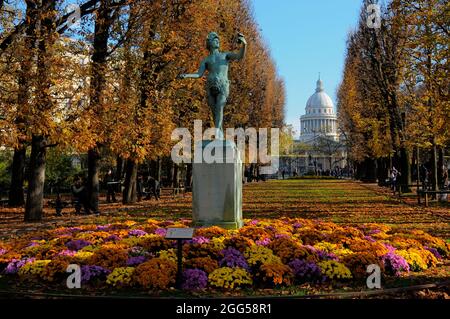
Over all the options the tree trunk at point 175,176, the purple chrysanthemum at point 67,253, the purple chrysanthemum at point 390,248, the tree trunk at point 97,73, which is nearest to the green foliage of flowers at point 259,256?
the purple chrysanthemum at point 390,248

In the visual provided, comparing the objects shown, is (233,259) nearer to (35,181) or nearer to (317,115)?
(35,181)

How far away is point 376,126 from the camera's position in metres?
36.8

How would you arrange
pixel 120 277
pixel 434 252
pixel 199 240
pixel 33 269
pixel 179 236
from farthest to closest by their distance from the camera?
pixel 434 252
pixel 199 240
pixel 33 269
pixel 120 277
pixel 179 236

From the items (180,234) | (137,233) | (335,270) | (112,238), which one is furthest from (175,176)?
(180,234)

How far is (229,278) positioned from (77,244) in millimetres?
3886

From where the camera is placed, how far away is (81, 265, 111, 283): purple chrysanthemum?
8.12m

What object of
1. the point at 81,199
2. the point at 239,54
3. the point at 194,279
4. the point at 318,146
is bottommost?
the point at 194,279

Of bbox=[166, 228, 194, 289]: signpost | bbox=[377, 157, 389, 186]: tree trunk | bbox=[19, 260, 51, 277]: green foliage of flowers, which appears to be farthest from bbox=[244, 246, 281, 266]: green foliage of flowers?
bbox=[377, 157, 389, 186]: tree trunk

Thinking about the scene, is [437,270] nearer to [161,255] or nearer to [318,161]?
[161,255]

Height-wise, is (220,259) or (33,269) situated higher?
(220,259)

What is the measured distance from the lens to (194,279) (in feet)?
25.6

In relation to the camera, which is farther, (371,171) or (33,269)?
(371,171)

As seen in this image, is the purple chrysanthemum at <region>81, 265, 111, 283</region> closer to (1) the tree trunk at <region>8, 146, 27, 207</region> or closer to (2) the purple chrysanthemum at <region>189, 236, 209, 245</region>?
(2) the purple chrysanthemum at <region>189, 236, 209, 245</region>
